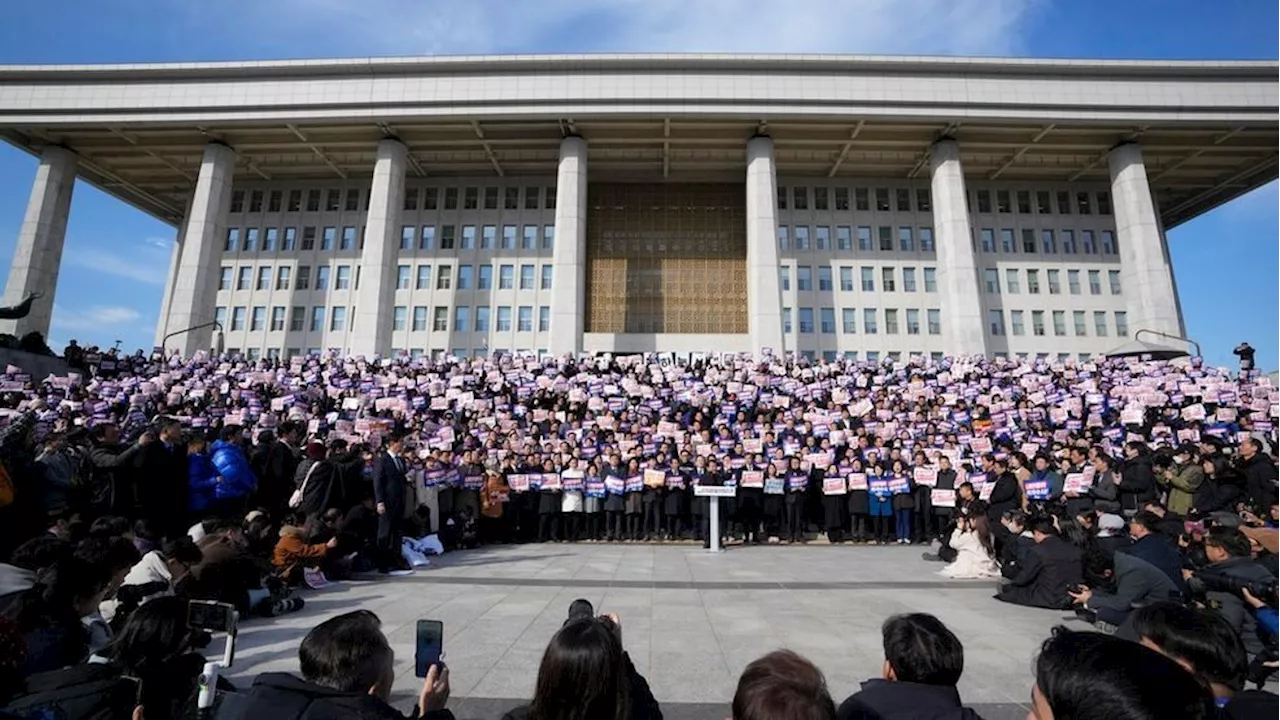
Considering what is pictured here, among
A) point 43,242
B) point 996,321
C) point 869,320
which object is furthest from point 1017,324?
point 43,242

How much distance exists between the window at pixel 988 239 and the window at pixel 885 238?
22.4 ft

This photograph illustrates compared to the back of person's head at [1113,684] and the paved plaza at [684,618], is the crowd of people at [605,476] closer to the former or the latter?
the back of person's head at [1113,684]

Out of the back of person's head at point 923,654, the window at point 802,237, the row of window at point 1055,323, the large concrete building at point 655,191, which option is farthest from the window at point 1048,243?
the back of person's head at point 923,654

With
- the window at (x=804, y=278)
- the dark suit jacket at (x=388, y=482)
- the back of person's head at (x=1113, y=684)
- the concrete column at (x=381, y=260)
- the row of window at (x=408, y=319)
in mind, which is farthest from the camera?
the window at (x=804, y=278)

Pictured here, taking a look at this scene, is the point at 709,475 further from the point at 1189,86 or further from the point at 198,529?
the point at 1189,86

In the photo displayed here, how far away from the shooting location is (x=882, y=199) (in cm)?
5112

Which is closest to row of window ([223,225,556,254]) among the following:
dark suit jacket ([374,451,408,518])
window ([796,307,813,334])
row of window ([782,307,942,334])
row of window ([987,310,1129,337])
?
window ([796,307,813,334])

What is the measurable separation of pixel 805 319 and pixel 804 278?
3.21m

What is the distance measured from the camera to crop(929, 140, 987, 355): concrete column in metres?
39.8

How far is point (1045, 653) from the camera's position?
2.06 m

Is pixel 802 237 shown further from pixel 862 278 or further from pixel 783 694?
pixel 783 694

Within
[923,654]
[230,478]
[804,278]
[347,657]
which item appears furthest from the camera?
[804,278]

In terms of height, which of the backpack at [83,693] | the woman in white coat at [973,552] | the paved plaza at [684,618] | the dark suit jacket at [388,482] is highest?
the dark suit jacket at [388,482]

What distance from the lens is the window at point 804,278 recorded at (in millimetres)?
48656
